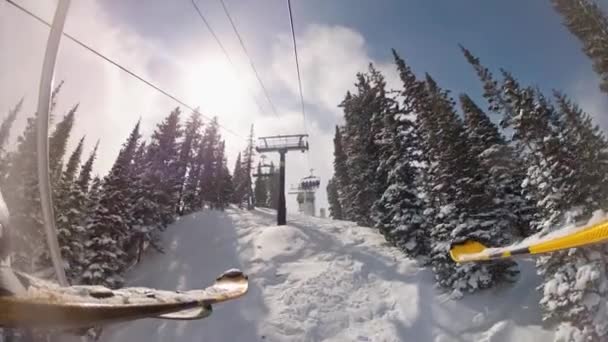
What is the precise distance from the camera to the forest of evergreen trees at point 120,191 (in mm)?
2984

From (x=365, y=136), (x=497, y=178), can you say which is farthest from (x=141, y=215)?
(x=497, y=178)

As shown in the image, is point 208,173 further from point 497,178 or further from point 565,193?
Answer: point 565,193

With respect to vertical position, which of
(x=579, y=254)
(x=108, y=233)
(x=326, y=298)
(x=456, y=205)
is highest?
(x=456, y=205)

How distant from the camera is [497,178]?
683 inches

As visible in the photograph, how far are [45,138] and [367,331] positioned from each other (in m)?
15.5

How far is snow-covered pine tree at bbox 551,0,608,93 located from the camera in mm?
12898

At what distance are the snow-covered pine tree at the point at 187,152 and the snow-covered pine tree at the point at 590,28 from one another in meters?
30.2

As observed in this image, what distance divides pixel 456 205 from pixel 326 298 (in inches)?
330

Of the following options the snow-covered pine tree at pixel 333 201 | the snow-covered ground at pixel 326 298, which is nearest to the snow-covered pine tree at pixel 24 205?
the snow-covered ground at pixel 326 298

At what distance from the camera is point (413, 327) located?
49.3 ft


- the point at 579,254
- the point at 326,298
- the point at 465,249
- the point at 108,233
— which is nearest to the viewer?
the point at 465,249

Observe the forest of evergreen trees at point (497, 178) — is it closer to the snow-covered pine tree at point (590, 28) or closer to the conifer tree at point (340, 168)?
the snow-covered pine tree at point (590, 28)

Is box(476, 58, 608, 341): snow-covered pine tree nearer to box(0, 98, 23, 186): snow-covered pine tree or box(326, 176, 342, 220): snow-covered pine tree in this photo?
box(0, 98, 23, 186): snow-covered pine tree

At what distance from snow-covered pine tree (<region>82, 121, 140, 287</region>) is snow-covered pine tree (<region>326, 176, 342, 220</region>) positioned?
125 feet
